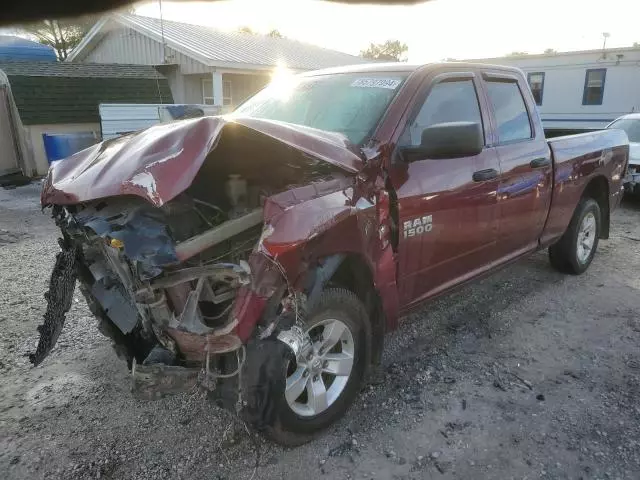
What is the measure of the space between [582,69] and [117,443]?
64.2ft

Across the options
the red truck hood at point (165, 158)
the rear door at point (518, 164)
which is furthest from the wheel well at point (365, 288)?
the rear door at point (518, 164)

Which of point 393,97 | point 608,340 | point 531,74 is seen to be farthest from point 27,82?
point 531,74

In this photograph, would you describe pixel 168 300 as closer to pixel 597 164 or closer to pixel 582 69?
pixel 597 164

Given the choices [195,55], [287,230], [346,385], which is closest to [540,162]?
[346,385]

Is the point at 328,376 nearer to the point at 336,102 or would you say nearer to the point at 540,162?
the point at 336,102

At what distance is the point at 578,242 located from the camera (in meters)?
5.31

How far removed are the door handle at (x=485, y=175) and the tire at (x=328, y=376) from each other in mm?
1294

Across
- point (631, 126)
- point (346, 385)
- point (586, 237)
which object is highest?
point (631, 126)

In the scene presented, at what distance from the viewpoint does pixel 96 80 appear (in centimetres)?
1399

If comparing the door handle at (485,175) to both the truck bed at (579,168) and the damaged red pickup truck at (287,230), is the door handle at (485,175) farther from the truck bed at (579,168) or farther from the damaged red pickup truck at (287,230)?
the truck bed at (579,168)

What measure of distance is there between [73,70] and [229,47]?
5.35 meters

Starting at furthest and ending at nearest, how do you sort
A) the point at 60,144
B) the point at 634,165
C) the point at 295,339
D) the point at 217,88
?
the point at 217,88
the point at 60,144
the point at 634,165
the point at 295,339

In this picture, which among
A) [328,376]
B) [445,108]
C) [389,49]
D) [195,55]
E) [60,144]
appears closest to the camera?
[328,376]

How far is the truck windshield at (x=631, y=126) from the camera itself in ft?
32.1
